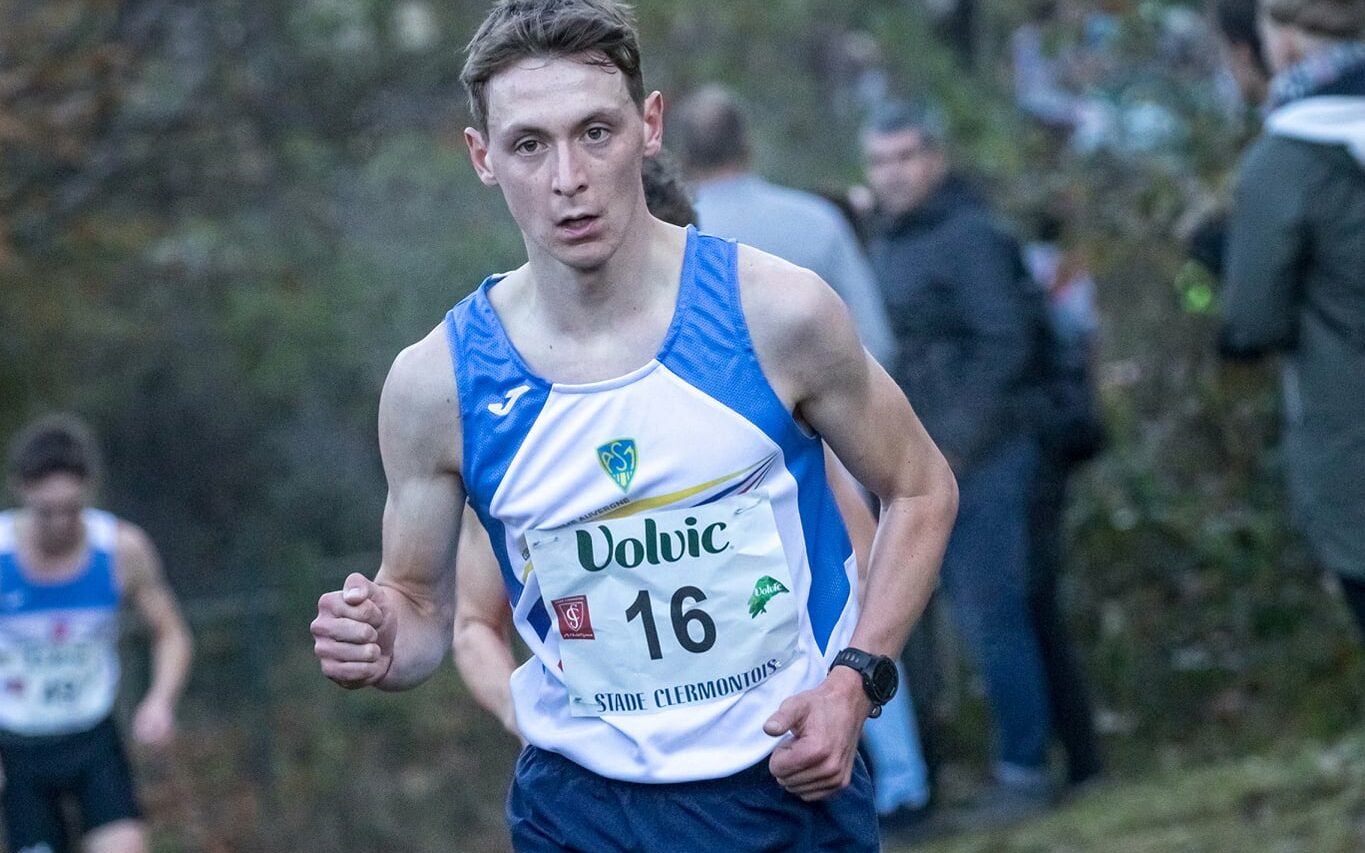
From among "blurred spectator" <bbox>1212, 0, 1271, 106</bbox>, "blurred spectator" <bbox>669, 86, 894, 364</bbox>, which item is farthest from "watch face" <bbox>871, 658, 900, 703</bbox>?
"blurred spectator" <bbox>669, 86, 894, 364</bbox>

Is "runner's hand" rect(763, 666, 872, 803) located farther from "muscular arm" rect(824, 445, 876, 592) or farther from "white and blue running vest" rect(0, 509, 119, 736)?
"white and blue running vest" rect(0, 509, 119, 736)

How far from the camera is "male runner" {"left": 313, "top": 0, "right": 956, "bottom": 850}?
3.11 m

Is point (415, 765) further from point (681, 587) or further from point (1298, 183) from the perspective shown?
point (681, 587)

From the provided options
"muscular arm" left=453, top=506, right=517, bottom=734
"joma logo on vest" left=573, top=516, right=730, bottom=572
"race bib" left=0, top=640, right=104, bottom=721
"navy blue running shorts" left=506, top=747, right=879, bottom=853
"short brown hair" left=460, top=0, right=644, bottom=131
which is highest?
"short brown hair" left=460, top=0, right=644, bottom=131

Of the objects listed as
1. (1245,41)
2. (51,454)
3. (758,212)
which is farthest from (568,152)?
(51,454)

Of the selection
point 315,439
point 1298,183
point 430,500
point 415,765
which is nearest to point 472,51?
point 430,500

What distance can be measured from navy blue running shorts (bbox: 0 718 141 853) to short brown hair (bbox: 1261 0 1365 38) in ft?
16.1

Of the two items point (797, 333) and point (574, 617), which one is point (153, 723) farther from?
point (797, 333)

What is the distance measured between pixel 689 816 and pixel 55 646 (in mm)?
4846

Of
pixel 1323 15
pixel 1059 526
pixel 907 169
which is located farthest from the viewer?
pixel 1059 526

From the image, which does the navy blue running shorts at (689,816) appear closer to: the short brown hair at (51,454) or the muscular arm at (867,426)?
the muscular arm at (867,426)

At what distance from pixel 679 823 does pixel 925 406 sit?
148 inches

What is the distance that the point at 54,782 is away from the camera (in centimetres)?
747

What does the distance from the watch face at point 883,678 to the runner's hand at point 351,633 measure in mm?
754
